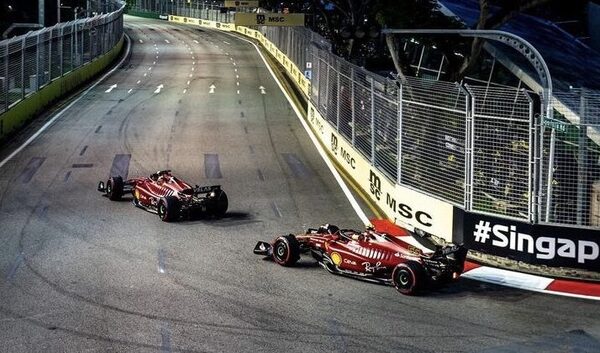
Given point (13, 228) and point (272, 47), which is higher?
point (272, 47)

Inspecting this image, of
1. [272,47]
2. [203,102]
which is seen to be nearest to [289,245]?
[203,102]

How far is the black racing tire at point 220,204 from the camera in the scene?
19.0 meters

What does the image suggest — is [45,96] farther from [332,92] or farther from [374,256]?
[374,256]

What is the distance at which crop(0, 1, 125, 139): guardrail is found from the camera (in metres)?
31.0

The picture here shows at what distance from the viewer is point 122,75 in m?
53.1

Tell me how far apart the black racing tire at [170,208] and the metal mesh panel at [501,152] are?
21.1 ft

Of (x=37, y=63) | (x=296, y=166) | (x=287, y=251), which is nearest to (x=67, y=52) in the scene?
(x=37, y=63)

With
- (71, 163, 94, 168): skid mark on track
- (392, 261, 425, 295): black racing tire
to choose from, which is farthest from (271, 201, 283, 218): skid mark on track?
(71, 163, 94, 168): skid mark on track

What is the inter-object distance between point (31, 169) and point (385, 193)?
36.4 ft

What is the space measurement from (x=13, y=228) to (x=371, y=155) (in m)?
8.65

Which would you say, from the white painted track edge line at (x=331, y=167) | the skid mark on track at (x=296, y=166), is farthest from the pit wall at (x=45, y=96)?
the white painted track edge line at (x=331, y=167)

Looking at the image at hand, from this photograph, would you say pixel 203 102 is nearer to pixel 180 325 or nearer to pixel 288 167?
pixel 288 167

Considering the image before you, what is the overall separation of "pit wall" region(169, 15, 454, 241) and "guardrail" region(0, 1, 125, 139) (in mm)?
11050

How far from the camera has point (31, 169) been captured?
25.3 meters
